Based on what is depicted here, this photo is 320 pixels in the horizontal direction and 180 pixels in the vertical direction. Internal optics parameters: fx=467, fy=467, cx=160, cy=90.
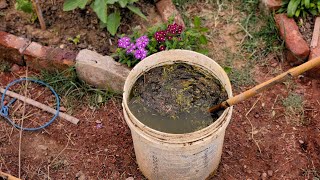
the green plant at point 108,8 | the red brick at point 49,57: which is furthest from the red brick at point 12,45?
the green plant at point 108,8

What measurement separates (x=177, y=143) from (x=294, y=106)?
4.44 feet

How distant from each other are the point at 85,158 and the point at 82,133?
0.71ft

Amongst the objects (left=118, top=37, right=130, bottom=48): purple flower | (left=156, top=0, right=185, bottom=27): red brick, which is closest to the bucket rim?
(left=118, top=37, right=130, bottom=48): purple flower

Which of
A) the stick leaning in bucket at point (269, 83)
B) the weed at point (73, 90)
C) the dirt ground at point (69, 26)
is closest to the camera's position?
the stick leaning in bucket at point (269, 83)

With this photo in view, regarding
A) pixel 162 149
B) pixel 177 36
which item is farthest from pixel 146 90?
pixel 177 36

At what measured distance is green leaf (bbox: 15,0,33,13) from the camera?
3.64 m

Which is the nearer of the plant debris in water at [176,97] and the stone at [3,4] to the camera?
the plant debris in water at [176,97]

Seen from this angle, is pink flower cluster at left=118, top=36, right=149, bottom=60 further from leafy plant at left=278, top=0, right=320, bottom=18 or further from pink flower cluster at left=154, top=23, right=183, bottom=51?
leafy plant at left=278, top=0, right=320, bottom=18

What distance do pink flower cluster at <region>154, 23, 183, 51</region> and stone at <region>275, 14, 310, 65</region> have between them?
0.91 meters

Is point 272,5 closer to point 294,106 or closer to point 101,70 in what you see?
point 294,106

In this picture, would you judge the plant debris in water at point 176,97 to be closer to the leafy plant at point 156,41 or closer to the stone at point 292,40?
the leafy plant at point 156,41

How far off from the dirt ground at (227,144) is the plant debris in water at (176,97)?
2.14ft

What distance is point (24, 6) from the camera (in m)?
3.65

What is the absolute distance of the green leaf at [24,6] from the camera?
364 centimetres
